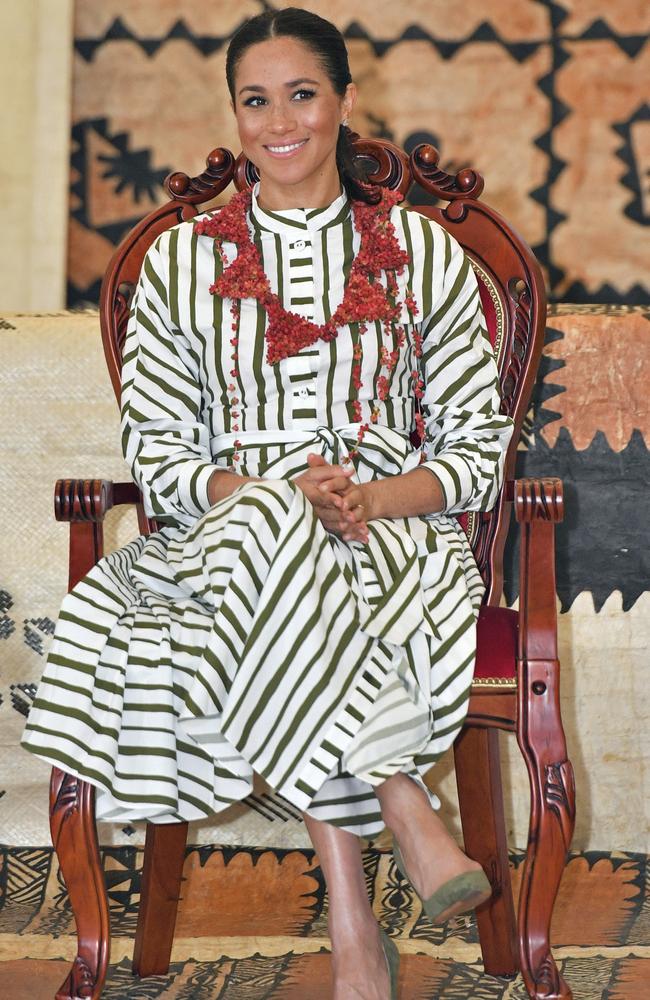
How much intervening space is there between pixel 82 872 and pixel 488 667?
0.66m

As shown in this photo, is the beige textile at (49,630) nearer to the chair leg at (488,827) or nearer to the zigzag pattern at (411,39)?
the chair leg at (488,827)

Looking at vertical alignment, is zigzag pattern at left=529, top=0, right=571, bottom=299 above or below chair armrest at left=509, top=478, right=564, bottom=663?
above

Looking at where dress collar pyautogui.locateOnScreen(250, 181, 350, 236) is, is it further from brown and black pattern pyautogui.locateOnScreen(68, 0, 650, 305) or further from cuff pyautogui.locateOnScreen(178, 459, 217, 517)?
brown and black pattern pyautogui.locateOnScreen(68, 0, 650, 305)

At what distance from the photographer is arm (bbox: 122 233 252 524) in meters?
1.96

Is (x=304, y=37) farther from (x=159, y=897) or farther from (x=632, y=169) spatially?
(x=632, y=169)

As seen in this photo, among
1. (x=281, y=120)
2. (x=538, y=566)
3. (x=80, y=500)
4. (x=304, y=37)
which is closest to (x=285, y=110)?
(x=281, y=120)

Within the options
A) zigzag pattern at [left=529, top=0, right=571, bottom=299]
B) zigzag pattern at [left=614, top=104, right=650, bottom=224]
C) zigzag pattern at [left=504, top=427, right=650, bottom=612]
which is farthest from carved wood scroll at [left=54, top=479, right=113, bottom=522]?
zigzag pattern at [left=614, top=104, right=650, bottom=224]

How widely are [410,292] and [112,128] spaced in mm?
2122

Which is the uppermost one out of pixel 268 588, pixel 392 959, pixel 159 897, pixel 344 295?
pixel 344 295

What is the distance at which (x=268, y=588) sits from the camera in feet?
5.39

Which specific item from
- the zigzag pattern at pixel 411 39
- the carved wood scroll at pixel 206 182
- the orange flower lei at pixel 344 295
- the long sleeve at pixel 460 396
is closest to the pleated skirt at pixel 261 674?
the long sleeve at pixel 460 396

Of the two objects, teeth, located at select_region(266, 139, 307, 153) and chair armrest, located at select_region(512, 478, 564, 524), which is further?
teeth, located at select_region(266, 139, 307, 153)

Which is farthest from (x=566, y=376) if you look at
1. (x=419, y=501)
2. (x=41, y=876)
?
(x=41, y=876)

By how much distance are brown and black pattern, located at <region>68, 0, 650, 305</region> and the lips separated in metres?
1.84
